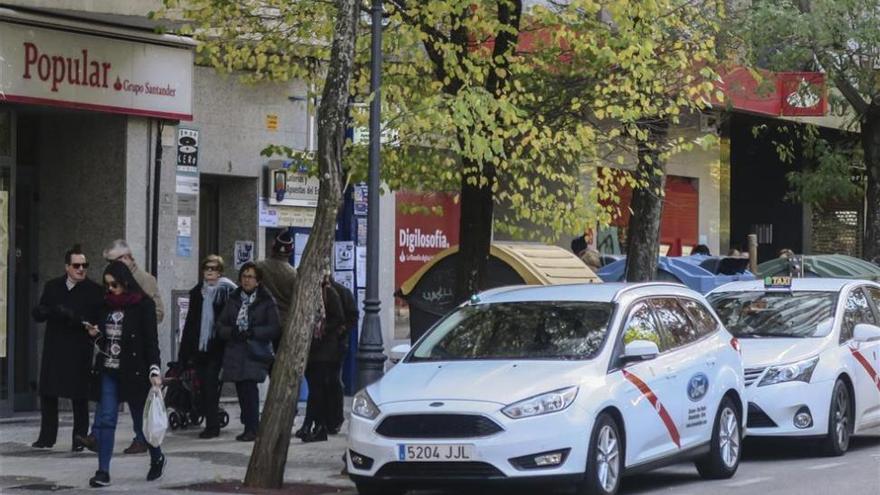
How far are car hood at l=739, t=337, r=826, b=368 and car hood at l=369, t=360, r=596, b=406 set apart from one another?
12.1 ft

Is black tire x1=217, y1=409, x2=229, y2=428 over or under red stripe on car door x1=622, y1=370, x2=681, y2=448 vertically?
under

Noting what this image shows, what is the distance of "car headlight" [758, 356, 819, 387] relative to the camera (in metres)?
15.0

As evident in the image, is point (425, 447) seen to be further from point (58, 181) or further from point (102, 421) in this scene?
point (58, 181)

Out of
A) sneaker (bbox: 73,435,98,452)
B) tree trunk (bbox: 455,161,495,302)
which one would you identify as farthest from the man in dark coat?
tree trunk (bbox: 455,161,495,302)

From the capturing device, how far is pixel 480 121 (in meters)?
14.7

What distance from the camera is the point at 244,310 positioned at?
15922mm

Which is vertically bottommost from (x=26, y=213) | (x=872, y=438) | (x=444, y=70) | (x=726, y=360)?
(x=872, y=438)

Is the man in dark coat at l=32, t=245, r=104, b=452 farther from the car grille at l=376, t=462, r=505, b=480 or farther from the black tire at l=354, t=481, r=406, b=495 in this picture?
the car grille at l=376, t=462, r=505, b=480

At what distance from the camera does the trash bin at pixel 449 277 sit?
19594mm

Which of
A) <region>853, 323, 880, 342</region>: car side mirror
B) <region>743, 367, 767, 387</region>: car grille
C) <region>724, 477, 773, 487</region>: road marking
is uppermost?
<region>853, 323, 880, 342</region>: car side mirror

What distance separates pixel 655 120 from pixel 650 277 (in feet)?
10.5

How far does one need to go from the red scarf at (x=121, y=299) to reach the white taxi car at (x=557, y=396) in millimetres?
2163

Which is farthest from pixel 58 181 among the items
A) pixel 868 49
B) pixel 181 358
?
pixel 868 49

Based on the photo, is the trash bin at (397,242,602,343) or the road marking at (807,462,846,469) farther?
the trash bin at (397,242,602,343)
